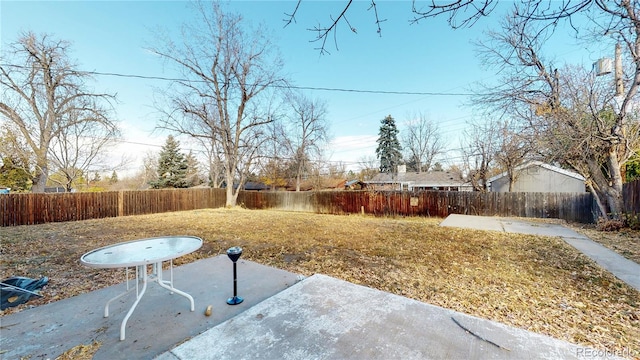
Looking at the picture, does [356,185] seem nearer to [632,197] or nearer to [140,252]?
[632,197]

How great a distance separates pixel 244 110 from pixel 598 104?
47.1 feet

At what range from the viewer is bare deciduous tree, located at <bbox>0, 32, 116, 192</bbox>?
9977 mm

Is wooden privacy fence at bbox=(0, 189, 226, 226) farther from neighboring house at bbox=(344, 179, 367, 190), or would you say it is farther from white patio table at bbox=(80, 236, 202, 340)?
neighboring house at bbox=(344, 179, 367, 190)

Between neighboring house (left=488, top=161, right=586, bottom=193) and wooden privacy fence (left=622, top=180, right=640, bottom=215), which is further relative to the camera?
neighboring house (left=488, top=161, right=586, bottom=193)

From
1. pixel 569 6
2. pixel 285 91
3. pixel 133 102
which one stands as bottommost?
pixel 569 6

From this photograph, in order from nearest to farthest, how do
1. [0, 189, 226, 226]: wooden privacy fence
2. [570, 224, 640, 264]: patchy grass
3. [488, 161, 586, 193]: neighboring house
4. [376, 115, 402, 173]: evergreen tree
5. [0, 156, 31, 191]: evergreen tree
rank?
[570, 224, 640, 264]: patchy grass → [0, 189, 226, 226]: wooden privacy fence → [0, 156, 31, 191]: evergreen tree → [488, 161, 586, 193]: neighboring house → [376, 115, 402, 173]: evergreen tree

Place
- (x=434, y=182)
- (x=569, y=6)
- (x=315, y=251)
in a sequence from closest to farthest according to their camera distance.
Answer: (x=569, y=6)
(x=315, y=251)
(x=434, y=182)

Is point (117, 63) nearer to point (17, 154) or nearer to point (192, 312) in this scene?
point (17, 154)

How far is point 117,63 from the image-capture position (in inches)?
342

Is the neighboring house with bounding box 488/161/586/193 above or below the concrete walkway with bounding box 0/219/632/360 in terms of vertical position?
above

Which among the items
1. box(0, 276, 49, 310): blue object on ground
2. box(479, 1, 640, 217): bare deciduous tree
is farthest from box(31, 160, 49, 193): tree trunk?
box(479, 1, 640, 217): bare deciduous tree

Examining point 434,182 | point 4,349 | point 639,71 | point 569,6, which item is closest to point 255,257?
point 4,349

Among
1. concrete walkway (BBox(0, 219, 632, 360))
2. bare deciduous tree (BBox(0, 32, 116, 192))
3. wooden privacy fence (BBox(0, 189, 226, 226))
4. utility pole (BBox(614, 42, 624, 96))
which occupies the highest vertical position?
bare deciduous tree (BBox(0, 32, 116, 192))

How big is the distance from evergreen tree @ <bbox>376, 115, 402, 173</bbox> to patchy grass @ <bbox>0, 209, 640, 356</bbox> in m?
21.9
